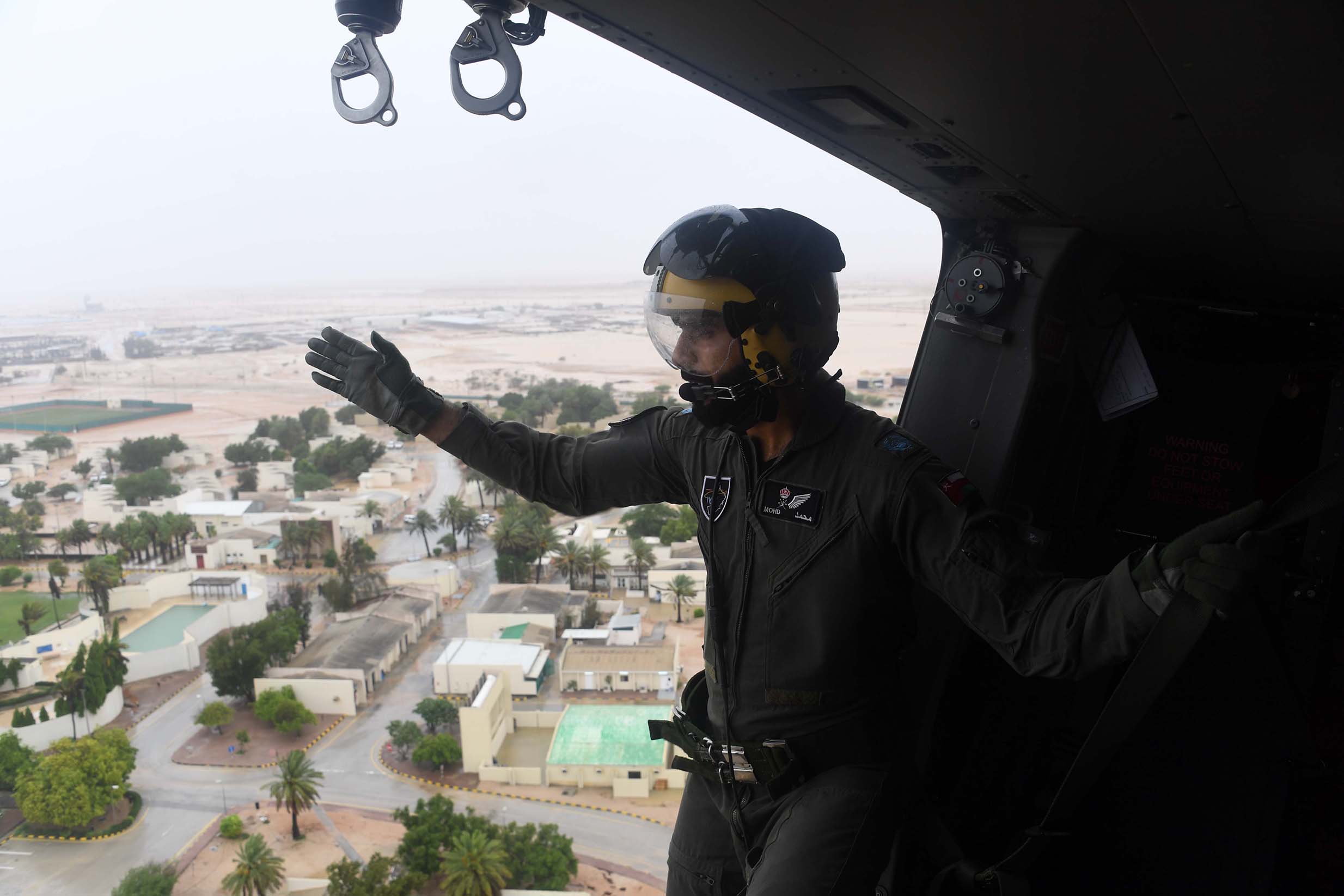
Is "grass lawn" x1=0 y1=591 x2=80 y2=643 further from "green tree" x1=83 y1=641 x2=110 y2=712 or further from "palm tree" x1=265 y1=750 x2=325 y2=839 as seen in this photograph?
"palm tree" x1=265 y1=750 x2=325 y2=839

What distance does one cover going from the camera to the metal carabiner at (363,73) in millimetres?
1144

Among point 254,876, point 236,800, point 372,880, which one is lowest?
point 236,800

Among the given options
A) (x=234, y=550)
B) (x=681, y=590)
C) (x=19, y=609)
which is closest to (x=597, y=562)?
A: (x=681, y=590)

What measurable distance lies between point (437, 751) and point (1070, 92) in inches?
460

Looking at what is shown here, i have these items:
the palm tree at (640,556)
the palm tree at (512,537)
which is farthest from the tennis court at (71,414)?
the palm tree at (640,556)

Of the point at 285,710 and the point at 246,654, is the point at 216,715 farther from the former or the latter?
the point at 285,710

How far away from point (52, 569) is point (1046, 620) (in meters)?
17.9

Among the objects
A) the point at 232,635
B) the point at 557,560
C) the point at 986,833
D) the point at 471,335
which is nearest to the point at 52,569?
the point at 232,635

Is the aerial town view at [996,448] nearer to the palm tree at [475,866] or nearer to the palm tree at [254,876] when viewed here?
the palm tree at [475,866]

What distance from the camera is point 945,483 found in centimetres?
126

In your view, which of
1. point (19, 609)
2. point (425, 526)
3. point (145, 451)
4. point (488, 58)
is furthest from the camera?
point (145, 451)

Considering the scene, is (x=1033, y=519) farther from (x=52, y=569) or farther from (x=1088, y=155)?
(x=52, y=569)

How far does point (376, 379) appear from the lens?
1.59 metres

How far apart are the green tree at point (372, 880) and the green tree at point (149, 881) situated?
1.67 m
